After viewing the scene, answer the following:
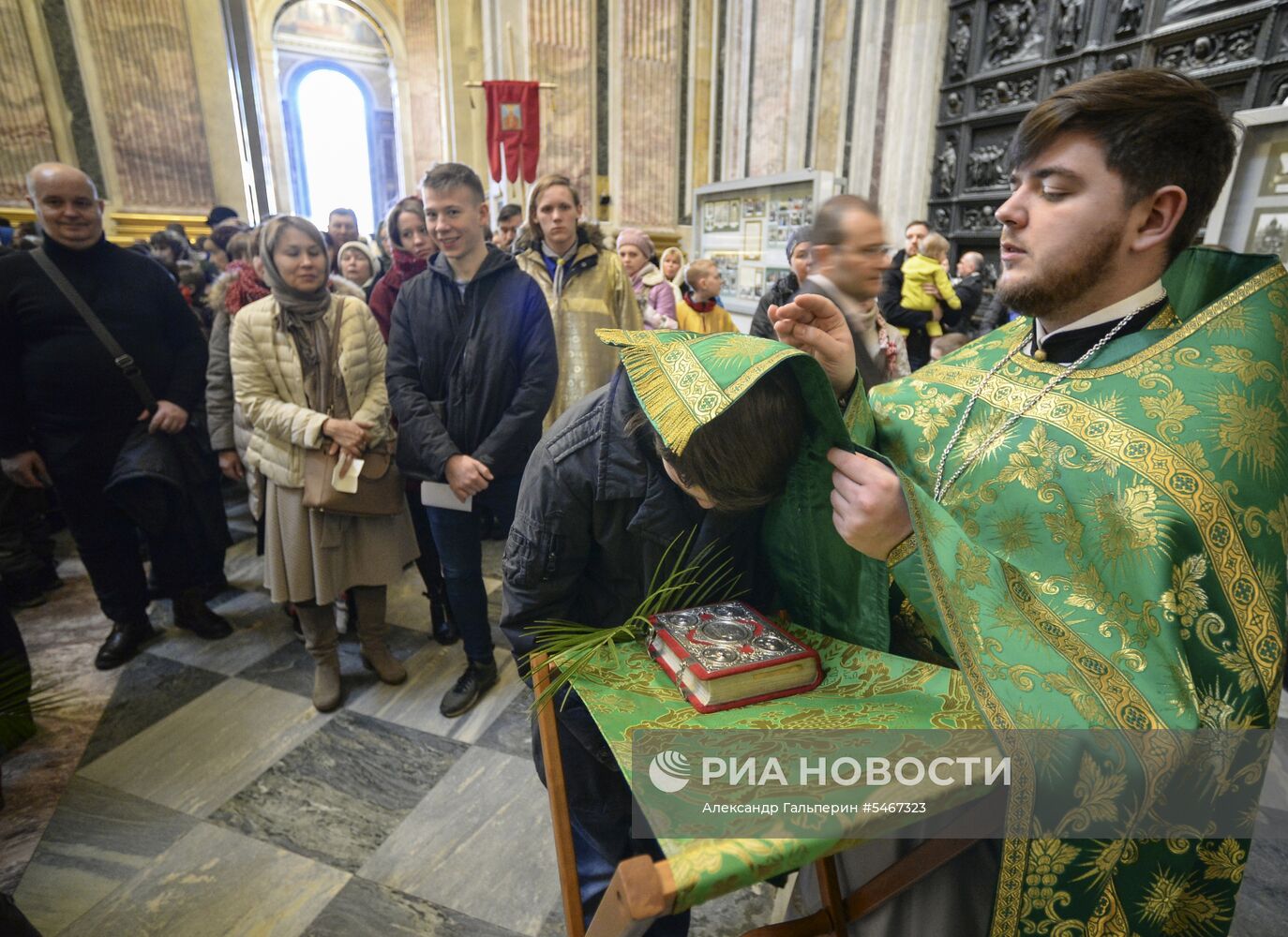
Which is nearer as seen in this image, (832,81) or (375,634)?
(375,634)

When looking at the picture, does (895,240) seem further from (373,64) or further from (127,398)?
(373,64)

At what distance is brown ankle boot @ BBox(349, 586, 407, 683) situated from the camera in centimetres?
292

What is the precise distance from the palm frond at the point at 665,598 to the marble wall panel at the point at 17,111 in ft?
33.3

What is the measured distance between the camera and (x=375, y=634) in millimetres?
2984

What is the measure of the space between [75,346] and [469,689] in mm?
2109

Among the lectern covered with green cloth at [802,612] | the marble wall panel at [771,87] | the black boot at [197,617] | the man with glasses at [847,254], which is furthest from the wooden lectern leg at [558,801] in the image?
the marble wall panel at [771,87]

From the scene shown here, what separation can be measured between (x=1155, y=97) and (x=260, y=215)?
9819mm

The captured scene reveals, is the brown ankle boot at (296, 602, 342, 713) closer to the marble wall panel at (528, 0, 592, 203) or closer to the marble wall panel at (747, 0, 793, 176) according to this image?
the marble wall panel at (747, 0, 793, 176)

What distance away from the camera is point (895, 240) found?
22.4 ft

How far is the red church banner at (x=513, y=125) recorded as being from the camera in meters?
8.15

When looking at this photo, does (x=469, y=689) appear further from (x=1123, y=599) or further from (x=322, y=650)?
(x=1123, y=599)

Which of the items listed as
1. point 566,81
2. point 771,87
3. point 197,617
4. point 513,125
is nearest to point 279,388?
point 197,617

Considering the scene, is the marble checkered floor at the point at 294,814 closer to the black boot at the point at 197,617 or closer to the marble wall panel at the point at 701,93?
the black boot at the point at 197,617

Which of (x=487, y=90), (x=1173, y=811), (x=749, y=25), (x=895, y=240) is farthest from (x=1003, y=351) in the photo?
(x=487, y=90)
